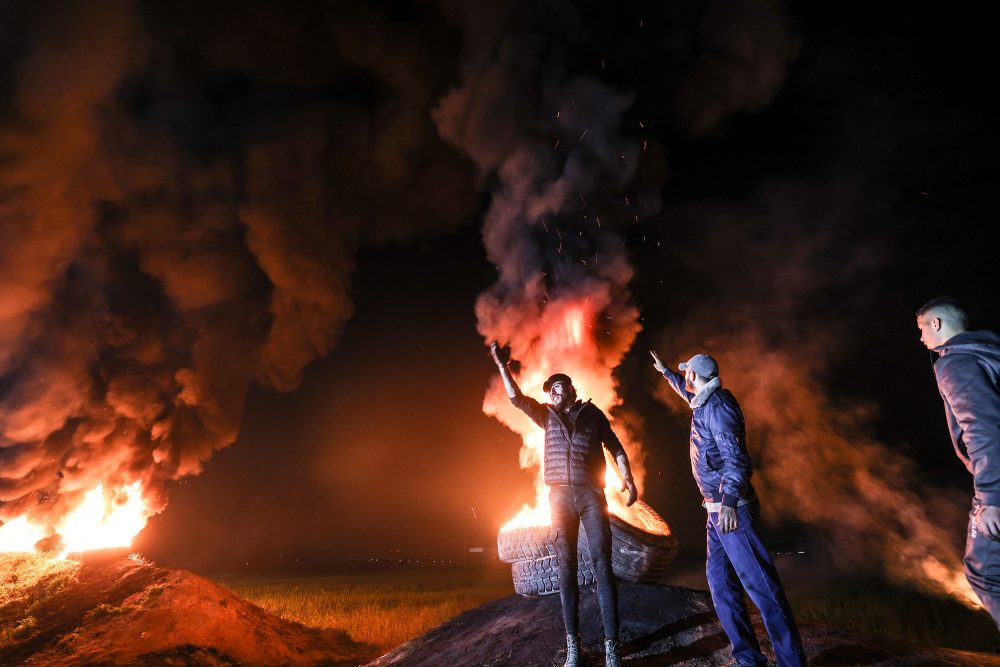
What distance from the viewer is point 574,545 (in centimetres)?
461

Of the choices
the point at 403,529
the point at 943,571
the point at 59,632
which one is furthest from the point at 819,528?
the point at 403,529

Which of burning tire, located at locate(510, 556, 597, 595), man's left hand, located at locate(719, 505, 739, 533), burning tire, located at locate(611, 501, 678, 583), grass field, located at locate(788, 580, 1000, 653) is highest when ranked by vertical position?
man's left hand, located at locate(719, 505, 739, 533)

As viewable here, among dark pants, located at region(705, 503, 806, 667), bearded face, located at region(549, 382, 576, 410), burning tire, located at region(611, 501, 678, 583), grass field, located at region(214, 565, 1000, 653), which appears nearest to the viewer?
dark pants, located at region(705, 503, 806, 667)

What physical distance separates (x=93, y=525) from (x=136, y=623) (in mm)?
8251

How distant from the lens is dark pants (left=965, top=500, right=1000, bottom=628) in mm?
2740

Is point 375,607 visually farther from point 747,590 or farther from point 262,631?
point 747,590

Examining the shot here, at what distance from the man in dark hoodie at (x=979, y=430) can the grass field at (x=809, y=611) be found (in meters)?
3.55

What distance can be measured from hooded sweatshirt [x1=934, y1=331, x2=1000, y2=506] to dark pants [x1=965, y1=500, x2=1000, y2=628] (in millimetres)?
209

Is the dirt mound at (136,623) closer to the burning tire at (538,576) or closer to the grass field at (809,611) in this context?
the grass field at (809,611)

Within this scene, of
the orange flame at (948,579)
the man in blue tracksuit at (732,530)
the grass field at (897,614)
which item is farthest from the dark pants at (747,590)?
the orange flame at (948,579)

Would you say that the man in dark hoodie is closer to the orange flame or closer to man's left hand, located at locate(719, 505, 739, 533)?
man's left hand, located at locate(719, 505, 739, 533)

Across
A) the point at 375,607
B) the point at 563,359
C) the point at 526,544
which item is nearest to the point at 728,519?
the point at 526,544

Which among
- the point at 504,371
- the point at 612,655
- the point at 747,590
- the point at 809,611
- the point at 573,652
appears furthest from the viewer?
the point at 809,611

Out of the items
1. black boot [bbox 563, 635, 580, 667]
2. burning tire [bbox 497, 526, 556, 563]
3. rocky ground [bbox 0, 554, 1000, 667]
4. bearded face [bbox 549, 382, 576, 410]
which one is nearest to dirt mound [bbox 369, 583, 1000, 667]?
rocky ground [bbox 0, 554, 1000, 667]
